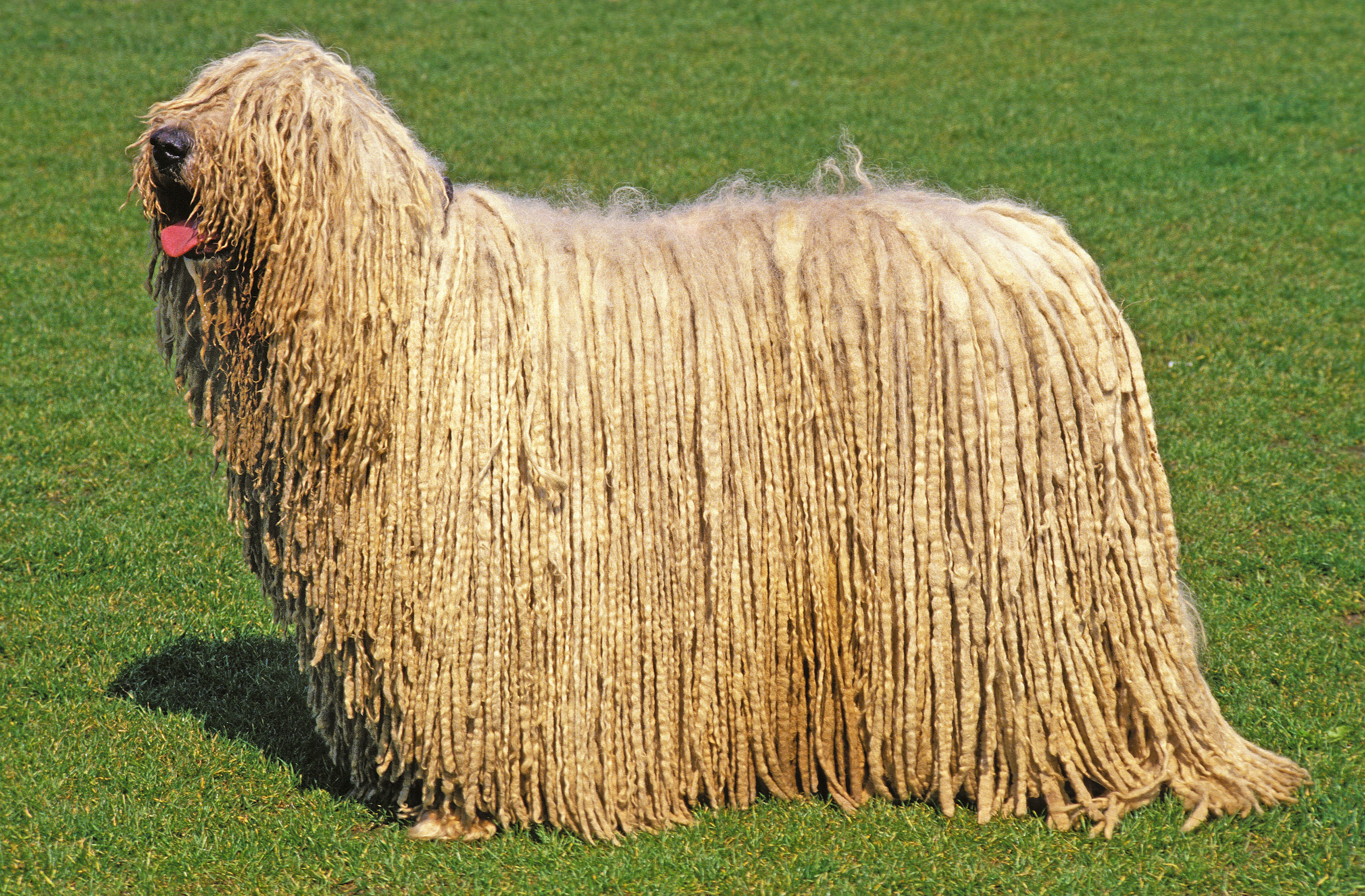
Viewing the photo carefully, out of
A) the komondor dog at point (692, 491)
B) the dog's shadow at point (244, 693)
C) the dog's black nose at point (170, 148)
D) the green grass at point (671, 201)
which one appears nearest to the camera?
the dog's black nose at point (170, 148)

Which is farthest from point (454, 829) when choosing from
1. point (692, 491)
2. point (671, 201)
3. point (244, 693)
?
point (671, 201)

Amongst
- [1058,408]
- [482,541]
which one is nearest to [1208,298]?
[1058,408]

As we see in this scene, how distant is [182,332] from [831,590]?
1948mm

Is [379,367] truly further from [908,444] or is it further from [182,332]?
[908,444]

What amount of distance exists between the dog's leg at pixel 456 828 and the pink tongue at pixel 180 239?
5.80 ft

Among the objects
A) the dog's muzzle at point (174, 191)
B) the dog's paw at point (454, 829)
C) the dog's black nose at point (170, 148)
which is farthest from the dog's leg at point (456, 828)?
the dog's black nose at point (170, 148)

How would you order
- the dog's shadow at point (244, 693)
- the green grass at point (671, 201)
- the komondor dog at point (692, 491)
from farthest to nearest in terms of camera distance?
the dog's shadow at point (244, 693) → the green grass at point (671, 201) → the komondor dog at point (692, 491)

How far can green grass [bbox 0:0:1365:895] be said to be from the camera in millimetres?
3953

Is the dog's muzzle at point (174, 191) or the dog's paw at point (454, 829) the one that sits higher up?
the dog's muzzle at point (174, 191)

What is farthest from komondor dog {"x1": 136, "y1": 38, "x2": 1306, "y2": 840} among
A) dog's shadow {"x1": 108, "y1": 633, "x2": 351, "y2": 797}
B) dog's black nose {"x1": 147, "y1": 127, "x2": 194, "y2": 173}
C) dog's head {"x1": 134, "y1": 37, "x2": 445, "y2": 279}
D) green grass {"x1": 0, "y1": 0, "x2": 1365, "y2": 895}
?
dog's shadow {"x1": 108, "y1": 633, "x2": 351, "y2": 797}

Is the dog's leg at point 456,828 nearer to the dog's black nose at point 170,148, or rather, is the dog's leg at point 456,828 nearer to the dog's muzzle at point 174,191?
the dog's muzzle at point 174,191

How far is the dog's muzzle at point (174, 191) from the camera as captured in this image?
11.5ft

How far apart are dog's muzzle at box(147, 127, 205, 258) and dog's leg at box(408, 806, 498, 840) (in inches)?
70.1

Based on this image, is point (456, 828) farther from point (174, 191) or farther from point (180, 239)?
point (174, 191)
